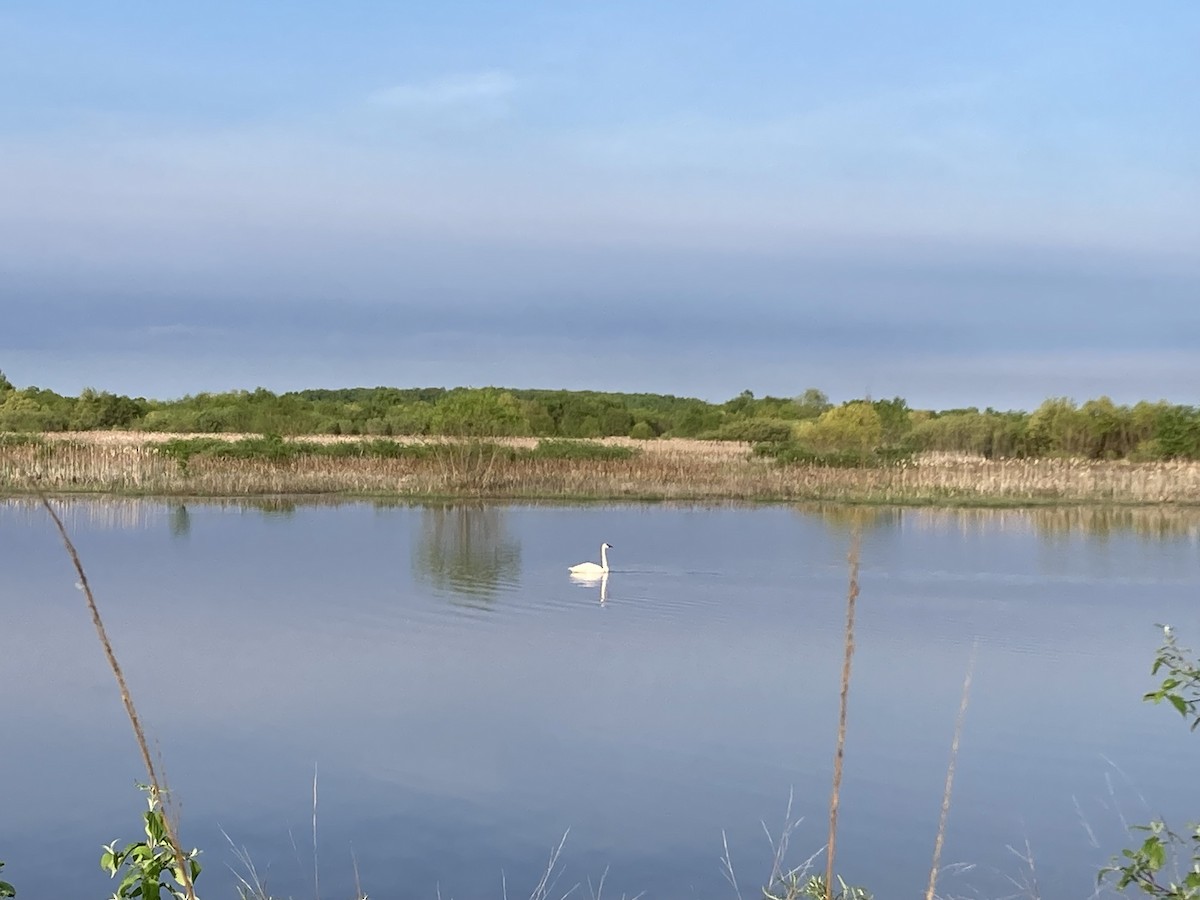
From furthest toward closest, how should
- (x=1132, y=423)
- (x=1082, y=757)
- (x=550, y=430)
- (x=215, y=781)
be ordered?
1. (x=550, y=430)
2. (x=1132, y=423)
3. (x=1082, y=757)
4. (x=215, y=781)

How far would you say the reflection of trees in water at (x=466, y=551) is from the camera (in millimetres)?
13578

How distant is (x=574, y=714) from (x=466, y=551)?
7.87 m

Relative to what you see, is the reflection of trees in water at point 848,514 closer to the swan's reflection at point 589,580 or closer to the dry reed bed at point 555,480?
the dry reed bed at point 555,480

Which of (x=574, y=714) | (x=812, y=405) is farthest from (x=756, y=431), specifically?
(x=574, y=714)

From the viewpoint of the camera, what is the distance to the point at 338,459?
2469cm

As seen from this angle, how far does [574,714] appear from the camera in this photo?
8.16 m

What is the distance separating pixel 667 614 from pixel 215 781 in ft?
19.4

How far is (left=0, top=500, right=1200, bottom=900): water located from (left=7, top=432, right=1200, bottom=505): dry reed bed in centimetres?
673

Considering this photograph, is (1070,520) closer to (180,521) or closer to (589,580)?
(589,580)

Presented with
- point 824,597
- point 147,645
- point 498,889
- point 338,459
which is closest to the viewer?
point 498,889

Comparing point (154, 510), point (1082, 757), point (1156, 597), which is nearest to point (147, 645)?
point (1082, 757)

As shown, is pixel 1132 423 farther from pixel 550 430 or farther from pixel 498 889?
pixel 498 889

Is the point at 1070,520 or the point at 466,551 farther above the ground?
the point at 1070,520

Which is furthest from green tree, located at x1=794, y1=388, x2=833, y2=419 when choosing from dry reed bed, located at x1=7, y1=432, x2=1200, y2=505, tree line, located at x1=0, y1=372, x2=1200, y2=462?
dry reed bed, located at x1=7, y1=432, x2=1200, y2=505
